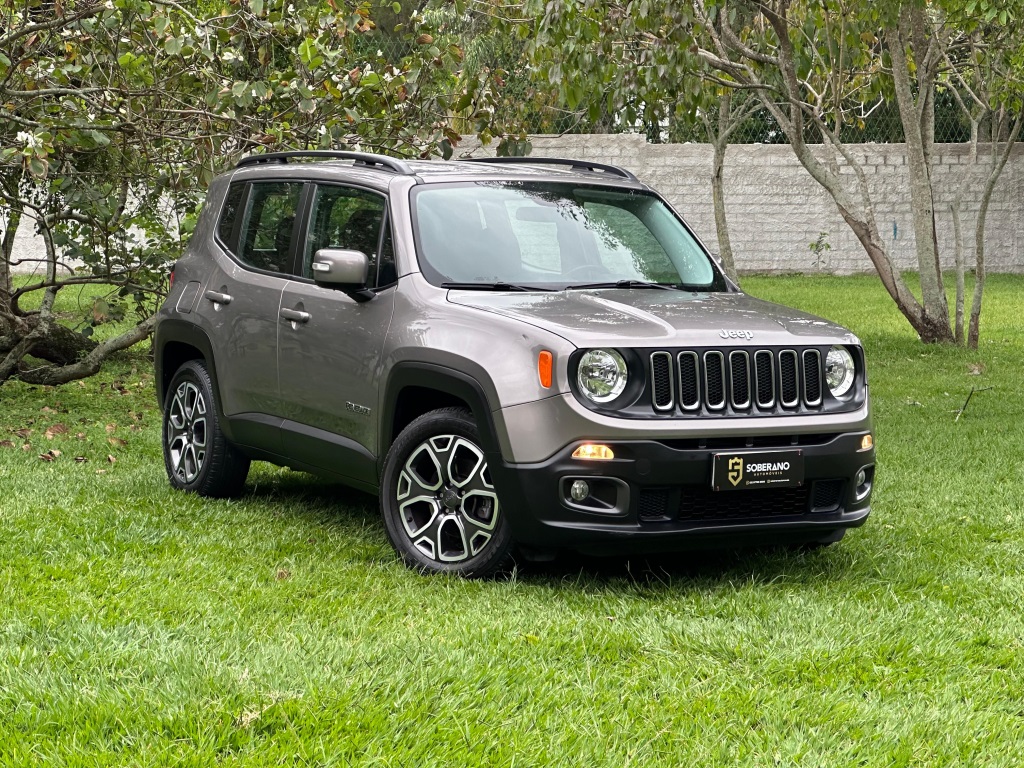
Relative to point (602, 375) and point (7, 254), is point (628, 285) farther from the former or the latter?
point (7, 254)

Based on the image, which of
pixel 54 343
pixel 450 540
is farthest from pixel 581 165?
pixel 54 343

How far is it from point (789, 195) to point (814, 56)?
41.9ft

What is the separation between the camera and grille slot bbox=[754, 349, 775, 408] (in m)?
5.60

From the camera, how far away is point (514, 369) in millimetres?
5434

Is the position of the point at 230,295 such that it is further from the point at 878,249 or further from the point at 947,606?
the point at 878,249

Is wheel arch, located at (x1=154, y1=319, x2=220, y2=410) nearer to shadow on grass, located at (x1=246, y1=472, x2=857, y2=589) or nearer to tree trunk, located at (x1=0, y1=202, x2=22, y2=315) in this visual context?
shadow on grass, located at (x1=246, y1=472, x2=857, y2=589)

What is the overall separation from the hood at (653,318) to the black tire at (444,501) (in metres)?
0.52

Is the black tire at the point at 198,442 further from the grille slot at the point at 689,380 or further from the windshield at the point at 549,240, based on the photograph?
the grille slot at the point at 689,380

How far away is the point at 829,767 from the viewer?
3.85m

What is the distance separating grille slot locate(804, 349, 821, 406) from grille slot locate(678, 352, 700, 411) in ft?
1.83

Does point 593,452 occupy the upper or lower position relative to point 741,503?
upper

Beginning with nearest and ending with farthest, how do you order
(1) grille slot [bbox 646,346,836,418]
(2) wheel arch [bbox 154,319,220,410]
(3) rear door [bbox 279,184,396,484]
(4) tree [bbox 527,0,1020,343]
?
(1) grille slot [bbox 646,346,836,418] < (3) rear door [bbox 279,184,396,484] < (2) wheel arch [bbox 154,319,220,410] < (4) tree [bbox 527,0,1020,343]

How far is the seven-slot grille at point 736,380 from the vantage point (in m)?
5.41

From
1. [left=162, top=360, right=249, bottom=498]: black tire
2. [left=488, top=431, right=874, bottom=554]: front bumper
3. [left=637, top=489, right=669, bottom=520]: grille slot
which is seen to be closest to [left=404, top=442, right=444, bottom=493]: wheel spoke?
[left=488, top=431, right=874, bottom=554]: front bumper
